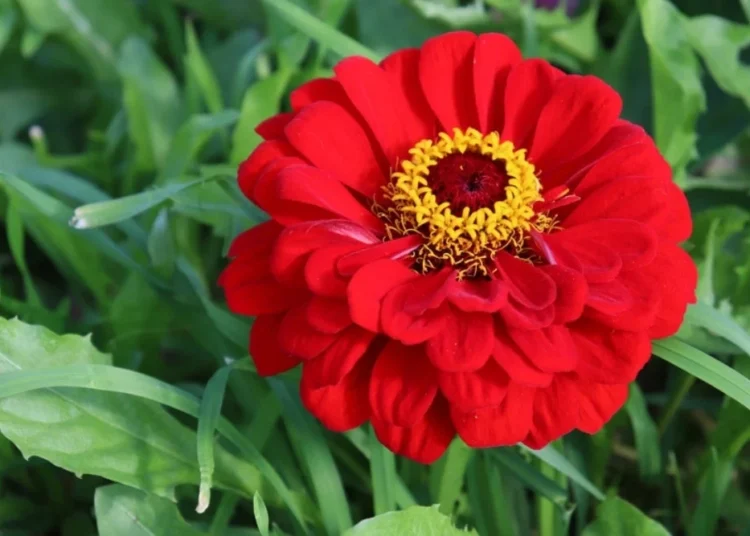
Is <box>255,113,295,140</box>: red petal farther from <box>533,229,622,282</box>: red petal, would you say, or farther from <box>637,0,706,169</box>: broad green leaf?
<box>637,0,706,169</box>: broad green leaf

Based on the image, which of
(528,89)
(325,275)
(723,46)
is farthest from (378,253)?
(723,46)

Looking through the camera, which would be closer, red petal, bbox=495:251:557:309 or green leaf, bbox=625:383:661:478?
red petal, bbox=495:251:557:309

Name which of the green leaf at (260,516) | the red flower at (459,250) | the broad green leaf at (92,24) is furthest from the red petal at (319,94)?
the broad green leaf at (92,24)

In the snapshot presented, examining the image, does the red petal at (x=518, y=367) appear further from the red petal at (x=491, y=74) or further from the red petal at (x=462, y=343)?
the red petal at (x=491, y=74)

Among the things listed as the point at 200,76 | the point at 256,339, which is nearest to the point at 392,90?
the point at 256,339

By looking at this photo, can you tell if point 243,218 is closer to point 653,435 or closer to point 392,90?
point 392,90

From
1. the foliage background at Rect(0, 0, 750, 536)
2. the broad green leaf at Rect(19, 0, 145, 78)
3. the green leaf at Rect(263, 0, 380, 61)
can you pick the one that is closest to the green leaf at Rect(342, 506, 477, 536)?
the foliage background at Rect(0, 0, 750, 536)

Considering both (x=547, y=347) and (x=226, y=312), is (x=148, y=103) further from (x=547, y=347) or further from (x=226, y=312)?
(x=547, y=347)
